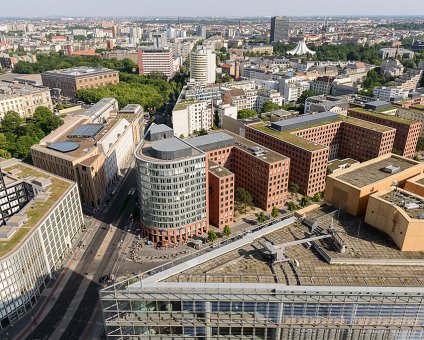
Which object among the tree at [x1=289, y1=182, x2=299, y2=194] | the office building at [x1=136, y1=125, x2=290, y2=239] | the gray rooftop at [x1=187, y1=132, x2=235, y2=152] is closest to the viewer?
the office building at [x1=136, y1=125, x2=290, y2=239]

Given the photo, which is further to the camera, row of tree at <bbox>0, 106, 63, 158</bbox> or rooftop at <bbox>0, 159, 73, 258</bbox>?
row of tree at <bbox>0, 106, 63, 158</bbox>

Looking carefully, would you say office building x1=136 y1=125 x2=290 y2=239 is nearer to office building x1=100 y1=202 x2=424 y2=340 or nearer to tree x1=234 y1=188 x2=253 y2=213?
tree x1=234 y1=188 x2=253 y2=213

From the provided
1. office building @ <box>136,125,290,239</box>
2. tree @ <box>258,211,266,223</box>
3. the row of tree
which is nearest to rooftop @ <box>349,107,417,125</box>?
office building @ <box>136,125,290,239</box>

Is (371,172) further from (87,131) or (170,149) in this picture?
(87,131)

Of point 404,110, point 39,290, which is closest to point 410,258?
point 39,290

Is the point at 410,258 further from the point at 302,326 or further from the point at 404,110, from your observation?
the point at 404,110

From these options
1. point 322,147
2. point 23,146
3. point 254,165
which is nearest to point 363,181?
point 254,165

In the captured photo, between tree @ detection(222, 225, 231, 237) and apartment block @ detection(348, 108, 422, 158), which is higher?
apartment block @ detection(348, 108, 422, 158)
